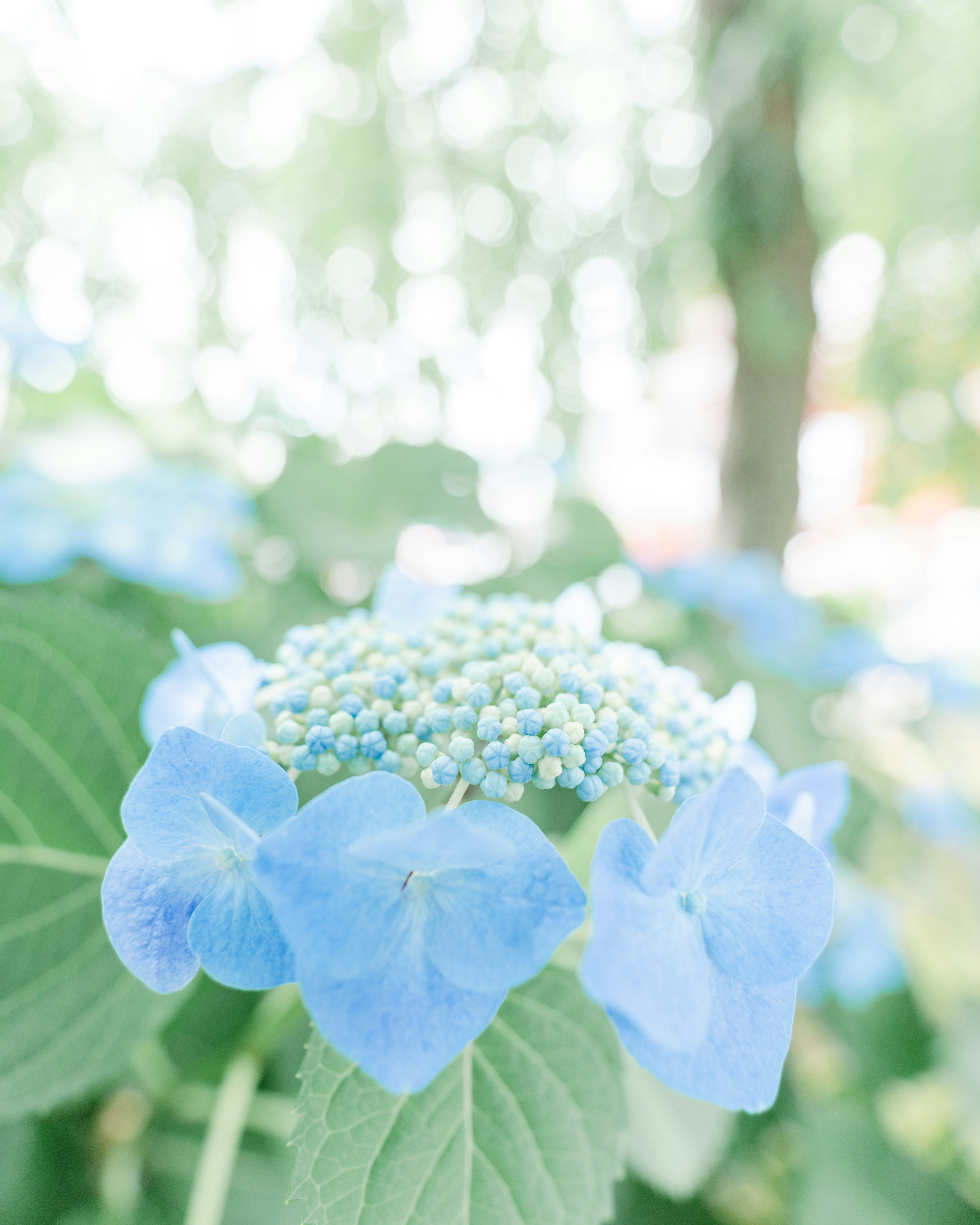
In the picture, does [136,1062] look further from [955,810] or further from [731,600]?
[955,810]

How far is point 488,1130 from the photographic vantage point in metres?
0.40

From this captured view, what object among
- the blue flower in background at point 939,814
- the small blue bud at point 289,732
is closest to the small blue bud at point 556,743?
the small blue bud at point 289,732

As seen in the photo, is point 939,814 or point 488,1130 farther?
point 939,814

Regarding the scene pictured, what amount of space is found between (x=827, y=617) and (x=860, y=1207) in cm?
93

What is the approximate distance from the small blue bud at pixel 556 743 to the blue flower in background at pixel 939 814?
1.44 meters

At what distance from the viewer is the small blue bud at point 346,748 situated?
0.35 meters

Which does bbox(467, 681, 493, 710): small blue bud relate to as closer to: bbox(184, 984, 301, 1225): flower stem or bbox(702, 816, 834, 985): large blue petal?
bbox(702, 816, 834, 985): large blue petal

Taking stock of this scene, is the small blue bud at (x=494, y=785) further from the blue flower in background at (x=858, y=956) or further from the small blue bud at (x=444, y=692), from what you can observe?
the blue flower in background at (x=858, y=956)

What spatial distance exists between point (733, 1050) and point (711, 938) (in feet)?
0.13

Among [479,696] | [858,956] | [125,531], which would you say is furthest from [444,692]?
[858,956]

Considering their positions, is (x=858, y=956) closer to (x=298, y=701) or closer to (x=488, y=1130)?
(x=488, y=1130)

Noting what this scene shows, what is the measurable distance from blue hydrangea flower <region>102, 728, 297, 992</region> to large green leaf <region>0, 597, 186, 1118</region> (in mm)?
209

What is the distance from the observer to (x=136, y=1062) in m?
0.64

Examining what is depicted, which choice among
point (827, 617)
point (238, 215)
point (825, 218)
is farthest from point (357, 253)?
point (827, 617)
